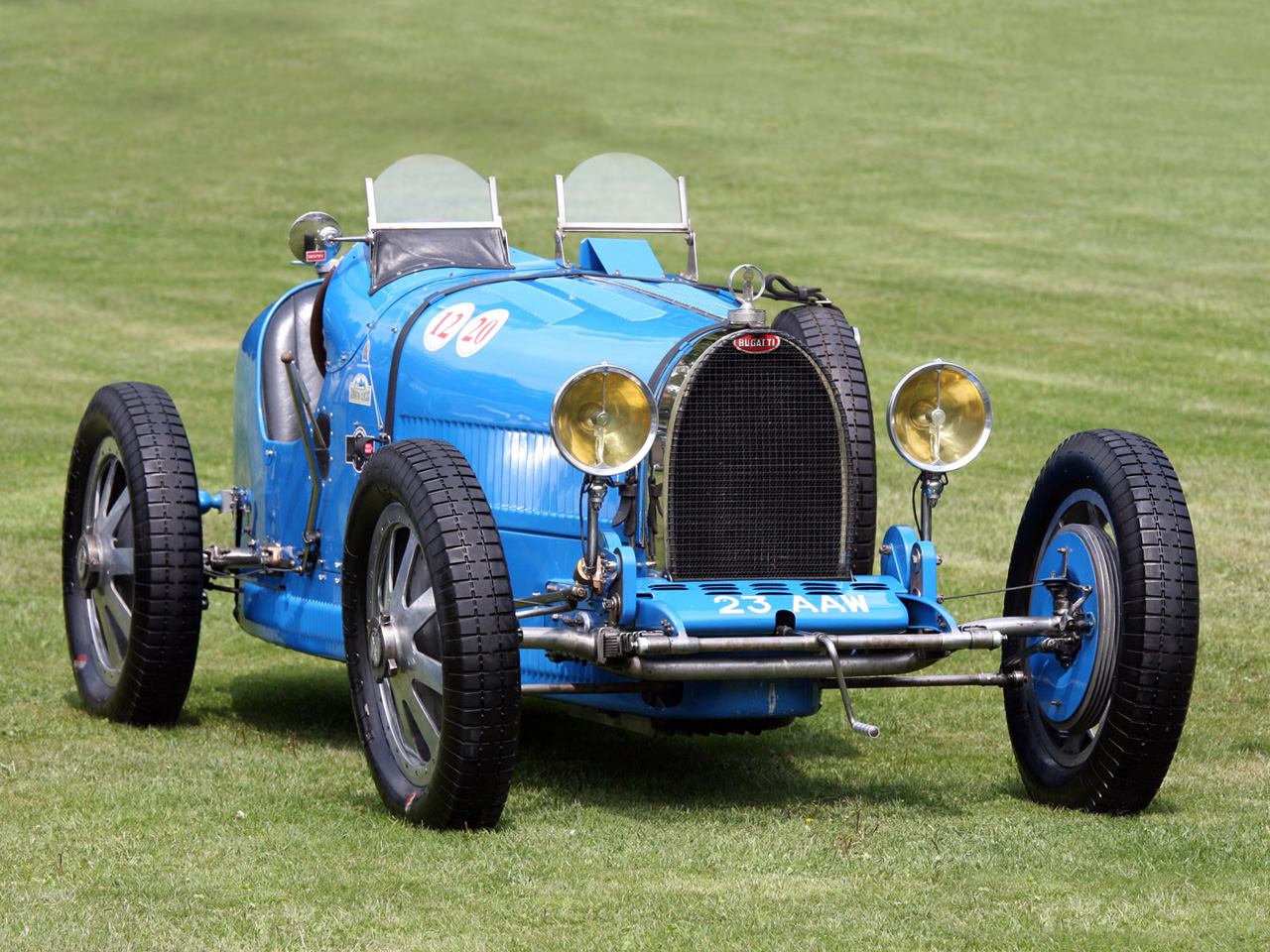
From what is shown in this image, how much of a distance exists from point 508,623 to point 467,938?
1.00 m

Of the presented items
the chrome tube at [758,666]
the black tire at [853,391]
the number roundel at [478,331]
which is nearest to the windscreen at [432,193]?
the number roundel at [478,331]

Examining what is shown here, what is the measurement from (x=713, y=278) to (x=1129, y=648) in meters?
17.6

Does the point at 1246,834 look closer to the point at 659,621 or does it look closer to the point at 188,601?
the point at 659,621

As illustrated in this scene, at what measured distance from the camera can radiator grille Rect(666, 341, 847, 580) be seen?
5.84 m

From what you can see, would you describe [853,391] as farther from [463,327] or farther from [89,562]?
[89,562]

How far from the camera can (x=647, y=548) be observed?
232 inches

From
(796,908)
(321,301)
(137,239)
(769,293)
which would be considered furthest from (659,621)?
(137,239)

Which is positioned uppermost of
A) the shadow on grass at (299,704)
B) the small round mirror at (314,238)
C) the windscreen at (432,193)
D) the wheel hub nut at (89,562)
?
the windscreen at (432,193)

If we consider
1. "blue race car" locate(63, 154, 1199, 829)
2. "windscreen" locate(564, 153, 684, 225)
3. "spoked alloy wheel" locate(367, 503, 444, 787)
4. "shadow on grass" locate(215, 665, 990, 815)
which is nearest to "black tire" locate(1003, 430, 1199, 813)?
"blue race car" locate(63, 154, 1199, 829)

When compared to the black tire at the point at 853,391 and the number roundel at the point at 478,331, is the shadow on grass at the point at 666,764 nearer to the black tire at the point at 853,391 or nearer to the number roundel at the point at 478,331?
the black tire at the point at 853,391

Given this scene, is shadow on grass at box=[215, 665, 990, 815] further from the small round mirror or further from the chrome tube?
the small round mirror

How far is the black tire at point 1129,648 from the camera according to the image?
18.2ft

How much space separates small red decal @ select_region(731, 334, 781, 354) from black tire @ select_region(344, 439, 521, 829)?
0.94 meters

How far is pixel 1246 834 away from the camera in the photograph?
18.3 feet
